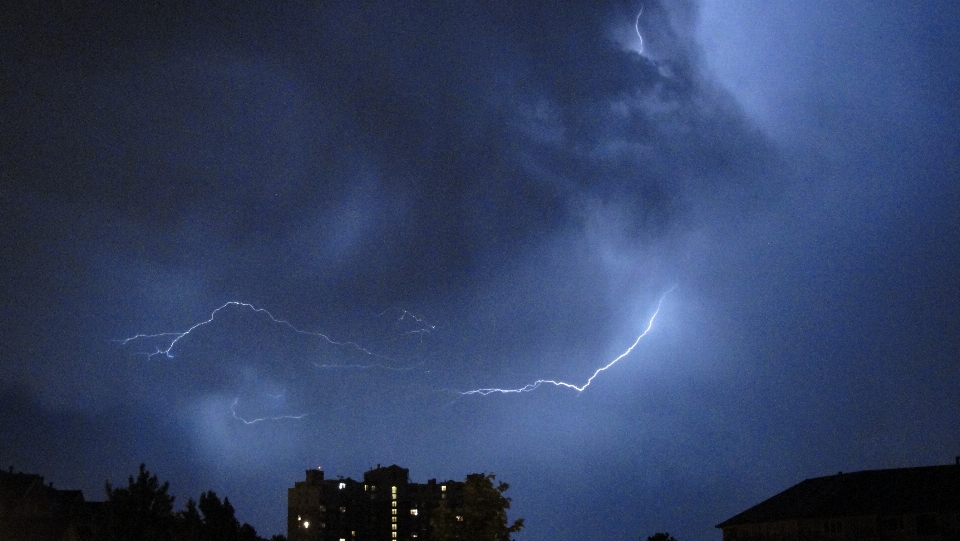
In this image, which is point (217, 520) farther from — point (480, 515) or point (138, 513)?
point (480, 515)

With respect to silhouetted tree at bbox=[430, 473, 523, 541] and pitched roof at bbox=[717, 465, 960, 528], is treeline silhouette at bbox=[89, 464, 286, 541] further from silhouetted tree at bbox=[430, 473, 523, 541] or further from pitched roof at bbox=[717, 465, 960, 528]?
pitched roof at bbox=[717, 465, 960, 528]

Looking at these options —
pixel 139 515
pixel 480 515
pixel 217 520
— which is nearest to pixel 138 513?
pixel 139 515

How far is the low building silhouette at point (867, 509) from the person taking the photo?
202 ft

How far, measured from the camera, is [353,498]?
13375 cm

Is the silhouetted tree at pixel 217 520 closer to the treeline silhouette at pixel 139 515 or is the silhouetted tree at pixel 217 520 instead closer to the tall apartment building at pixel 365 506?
the treeline silhouette at pixel 139 515

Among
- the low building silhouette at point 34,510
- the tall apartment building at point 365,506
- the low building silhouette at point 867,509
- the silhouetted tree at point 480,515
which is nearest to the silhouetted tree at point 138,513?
the silhouetted tree at point 480,515

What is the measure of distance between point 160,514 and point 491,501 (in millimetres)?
10057

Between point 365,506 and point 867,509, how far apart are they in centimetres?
8397

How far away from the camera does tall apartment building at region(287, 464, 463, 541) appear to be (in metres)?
128

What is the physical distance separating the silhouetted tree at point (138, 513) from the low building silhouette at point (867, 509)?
159 ft

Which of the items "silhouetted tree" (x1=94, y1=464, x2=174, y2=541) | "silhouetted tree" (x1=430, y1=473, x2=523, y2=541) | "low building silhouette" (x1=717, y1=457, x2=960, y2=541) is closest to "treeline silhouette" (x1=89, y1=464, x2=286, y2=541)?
"silhouetted tree" (x1=94, y1=464, x2=174, y2=541)

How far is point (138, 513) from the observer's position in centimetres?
2897

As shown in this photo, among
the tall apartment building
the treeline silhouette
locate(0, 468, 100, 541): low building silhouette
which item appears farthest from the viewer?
the tall apartment building

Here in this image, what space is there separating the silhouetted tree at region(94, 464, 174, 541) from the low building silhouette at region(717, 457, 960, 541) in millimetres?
48493
